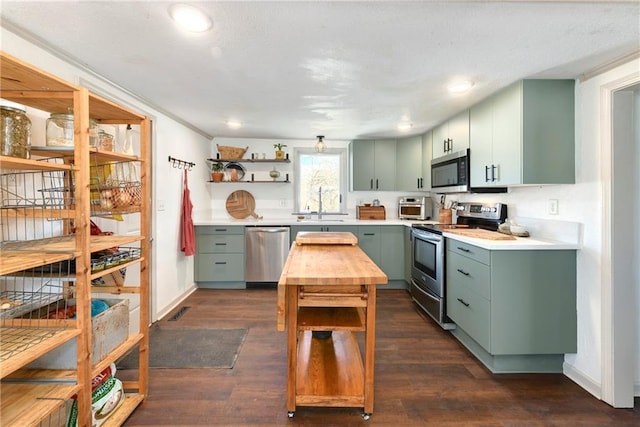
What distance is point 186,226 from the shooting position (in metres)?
3.55

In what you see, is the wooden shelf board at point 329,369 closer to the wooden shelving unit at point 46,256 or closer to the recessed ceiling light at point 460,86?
the wooden shelving unit at point 46,256

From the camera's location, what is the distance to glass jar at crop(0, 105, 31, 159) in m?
1.21

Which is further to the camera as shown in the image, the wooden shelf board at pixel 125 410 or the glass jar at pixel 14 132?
the wooden shelf board at pixel 125 410

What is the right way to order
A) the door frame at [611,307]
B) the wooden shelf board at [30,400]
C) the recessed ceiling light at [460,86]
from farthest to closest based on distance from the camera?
the recessed ceiling light at [460,86], the door frame at [611,307], the wooden shelf board at [30,400]

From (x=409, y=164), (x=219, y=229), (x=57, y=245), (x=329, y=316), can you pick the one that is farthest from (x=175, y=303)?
(x=409, y=164)

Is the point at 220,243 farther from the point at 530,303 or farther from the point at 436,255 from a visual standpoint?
the point at 530,303

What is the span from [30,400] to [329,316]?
1.42 meters

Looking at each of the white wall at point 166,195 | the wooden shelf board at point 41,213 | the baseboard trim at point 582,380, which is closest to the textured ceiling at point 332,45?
the white wall at point 166,195

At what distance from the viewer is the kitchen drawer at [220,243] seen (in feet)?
13.0

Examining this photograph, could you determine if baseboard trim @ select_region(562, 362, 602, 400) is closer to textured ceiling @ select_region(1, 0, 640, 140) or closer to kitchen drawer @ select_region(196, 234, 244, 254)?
textured ceiling @ select_region(1, 0, 640, 140)

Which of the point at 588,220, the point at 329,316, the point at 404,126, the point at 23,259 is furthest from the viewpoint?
the point at 404,126

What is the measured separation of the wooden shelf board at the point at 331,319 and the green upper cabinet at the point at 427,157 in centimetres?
266

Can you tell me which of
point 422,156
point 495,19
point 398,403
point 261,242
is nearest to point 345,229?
point 261,242

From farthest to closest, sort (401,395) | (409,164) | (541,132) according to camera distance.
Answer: (409,164) < (541,132) < (401,395)
